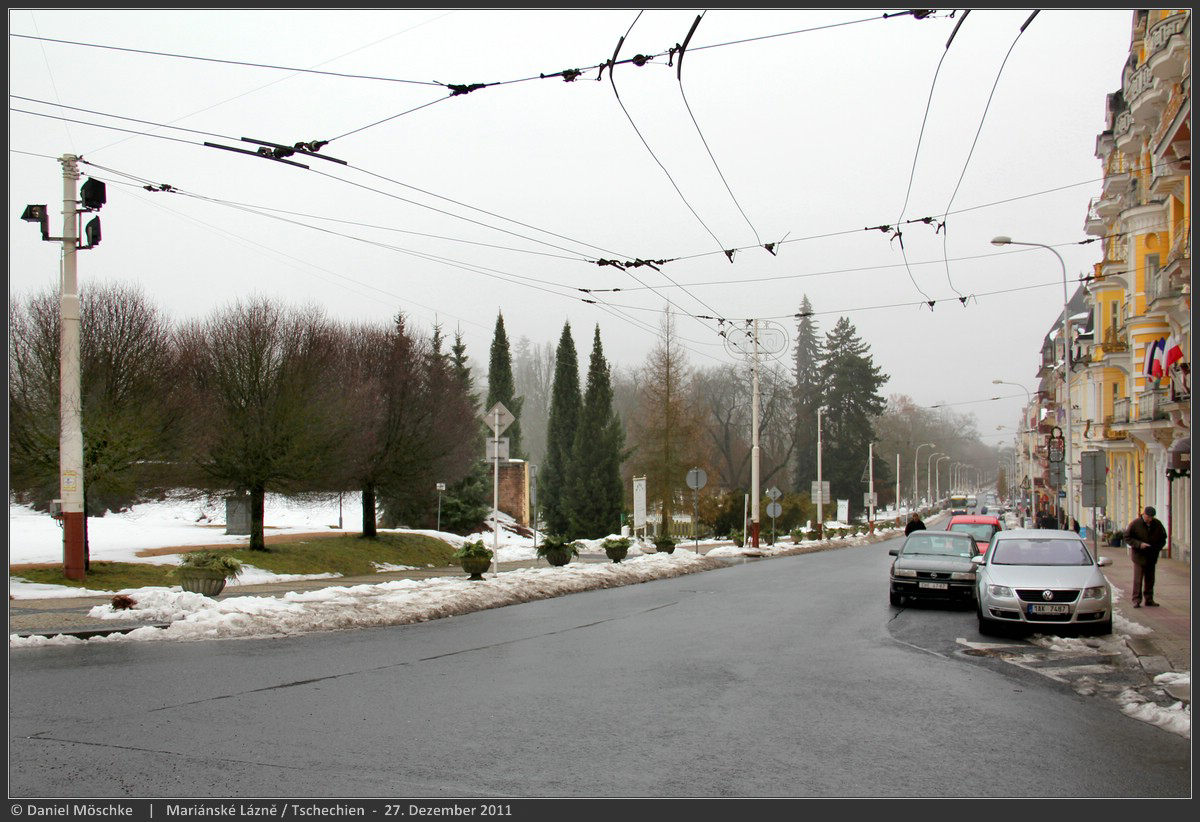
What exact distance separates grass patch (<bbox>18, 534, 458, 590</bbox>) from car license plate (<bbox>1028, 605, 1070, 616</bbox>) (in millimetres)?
17000

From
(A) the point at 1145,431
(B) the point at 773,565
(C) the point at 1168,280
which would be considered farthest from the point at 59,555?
(A) the point at 1145,431

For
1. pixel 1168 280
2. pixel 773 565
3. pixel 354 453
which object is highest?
pixel 1168 280

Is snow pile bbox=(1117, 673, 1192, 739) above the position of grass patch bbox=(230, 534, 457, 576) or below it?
above

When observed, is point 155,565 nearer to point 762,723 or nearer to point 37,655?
point 37,655

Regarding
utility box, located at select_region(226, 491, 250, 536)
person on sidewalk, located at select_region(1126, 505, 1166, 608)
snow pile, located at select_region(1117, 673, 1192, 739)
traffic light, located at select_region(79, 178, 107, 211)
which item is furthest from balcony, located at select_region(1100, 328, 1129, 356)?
traffic light, located at select_region(79, 178, 107, 211)

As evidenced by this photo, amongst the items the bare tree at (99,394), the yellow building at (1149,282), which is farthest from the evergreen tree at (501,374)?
the bare tree at (99,394)

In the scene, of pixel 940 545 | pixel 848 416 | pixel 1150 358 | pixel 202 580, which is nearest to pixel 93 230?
pixel 202 580

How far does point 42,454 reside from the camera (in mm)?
22219

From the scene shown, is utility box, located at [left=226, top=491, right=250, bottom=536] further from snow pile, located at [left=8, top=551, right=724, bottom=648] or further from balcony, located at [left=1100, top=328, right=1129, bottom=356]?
balcony, located at [left=1100, top=328, right=1129, bottom=356]

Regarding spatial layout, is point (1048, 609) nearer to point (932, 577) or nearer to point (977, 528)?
point (932, 577)

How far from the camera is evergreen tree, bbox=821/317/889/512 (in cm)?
9231

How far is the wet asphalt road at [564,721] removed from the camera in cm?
639

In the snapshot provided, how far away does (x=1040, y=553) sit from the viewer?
16.1 metres

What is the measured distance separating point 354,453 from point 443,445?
5344 millimetres
